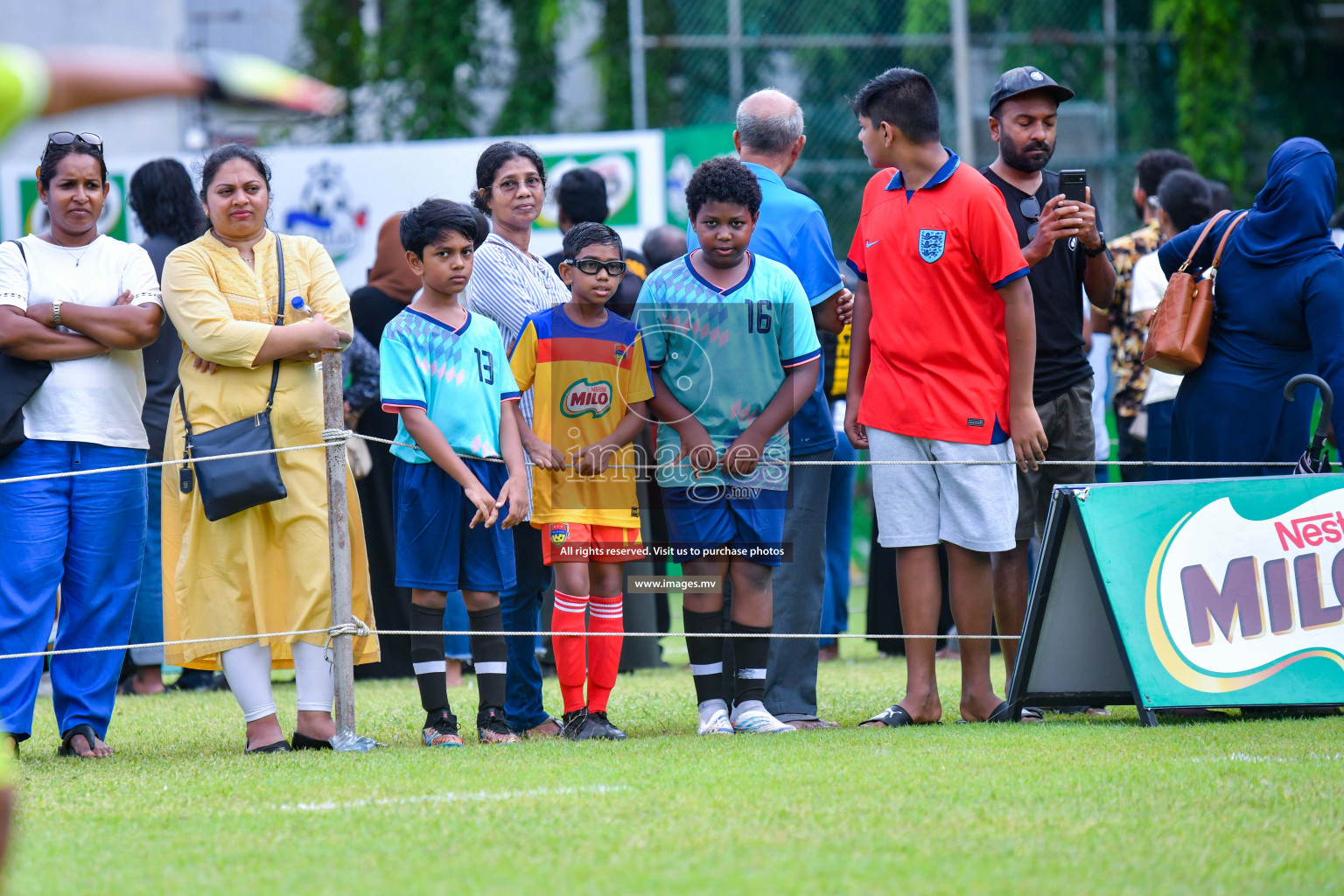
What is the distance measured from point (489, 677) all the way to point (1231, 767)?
91.7 inches

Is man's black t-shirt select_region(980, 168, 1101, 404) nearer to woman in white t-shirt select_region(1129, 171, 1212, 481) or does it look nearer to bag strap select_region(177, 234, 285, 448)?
woman in white t-shirt select_region(1129, 171, 1212, 481)

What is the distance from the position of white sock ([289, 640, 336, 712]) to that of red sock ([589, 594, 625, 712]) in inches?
32.7

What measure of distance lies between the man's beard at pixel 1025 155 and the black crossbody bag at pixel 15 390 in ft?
11.0

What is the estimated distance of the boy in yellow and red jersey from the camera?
17.1 feet

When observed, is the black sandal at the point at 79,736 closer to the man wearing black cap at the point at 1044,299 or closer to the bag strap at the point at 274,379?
the bag strap at the point at 274,379

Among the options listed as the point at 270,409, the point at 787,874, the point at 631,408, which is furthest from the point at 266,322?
the point at 787,874

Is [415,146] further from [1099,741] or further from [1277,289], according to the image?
[1099,741]

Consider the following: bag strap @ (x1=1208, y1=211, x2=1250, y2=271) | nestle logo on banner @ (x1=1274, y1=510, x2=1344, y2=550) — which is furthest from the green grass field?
bag strap @ (x1=1208, y1=211, x2=1250, y2=271)

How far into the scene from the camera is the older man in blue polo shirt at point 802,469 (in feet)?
18.1

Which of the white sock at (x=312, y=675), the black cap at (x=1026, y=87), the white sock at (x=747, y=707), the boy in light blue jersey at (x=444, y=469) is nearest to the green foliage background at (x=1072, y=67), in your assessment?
the black cap at (x=1026, y=87)

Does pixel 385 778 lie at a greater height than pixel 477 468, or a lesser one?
lesser

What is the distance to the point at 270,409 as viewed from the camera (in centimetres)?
514

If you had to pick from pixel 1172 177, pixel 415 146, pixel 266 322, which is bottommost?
pixel 266 322

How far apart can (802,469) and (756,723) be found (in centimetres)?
88
